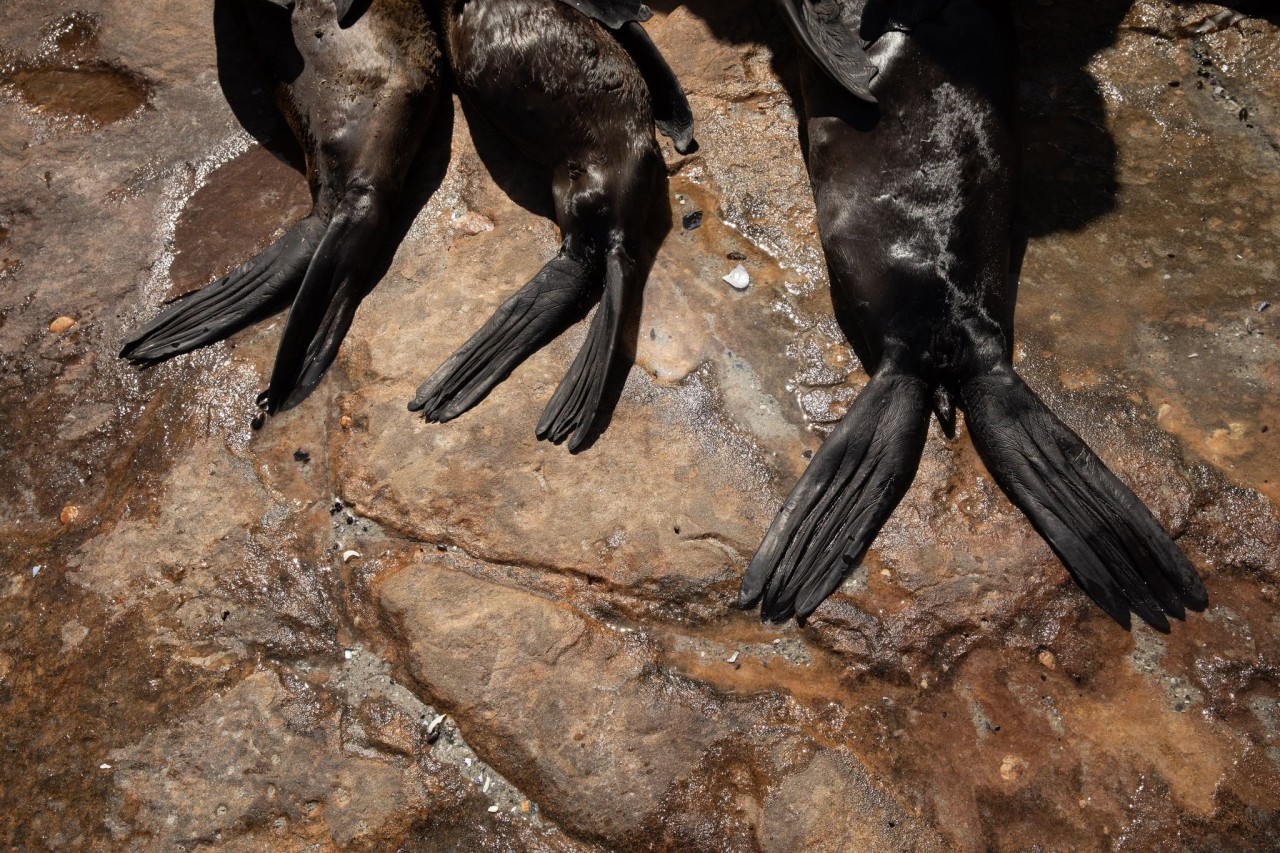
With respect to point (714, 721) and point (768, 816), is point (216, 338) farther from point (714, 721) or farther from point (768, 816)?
point (768, 816)

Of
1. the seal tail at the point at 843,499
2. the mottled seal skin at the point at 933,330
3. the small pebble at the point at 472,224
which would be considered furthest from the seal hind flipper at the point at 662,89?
the seal tail at the point at 843,499

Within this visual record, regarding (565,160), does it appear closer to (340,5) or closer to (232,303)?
(340,5)

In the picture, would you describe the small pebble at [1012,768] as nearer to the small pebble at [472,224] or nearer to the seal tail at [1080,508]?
the seal tail at [1080,508]

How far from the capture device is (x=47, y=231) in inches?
144

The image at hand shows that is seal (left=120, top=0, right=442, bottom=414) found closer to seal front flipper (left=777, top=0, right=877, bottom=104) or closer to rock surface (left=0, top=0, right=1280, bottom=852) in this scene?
rock surface (left=0, top=0, right=1280, bottom=852)

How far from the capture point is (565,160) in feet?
11.4

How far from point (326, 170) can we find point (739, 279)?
1.61 m

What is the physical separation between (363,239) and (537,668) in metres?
1.70

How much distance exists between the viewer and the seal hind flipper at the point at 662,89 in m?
3.68

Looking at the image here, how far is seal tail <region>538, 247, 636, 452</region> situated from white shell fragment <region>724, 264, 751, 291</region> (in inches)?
14.1

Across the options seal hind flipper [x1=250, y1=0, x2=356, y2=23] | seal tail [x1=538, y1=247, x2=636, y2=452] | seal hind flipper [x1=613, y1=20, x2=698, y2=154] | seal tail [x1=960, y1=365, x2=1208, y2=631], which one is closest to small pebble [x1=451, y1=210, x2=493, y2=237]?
seal tail [x1=538, y1=247, x2=636, y2=452]

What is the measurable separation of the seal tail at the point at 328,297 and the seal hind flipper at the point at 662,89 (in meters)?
1.14

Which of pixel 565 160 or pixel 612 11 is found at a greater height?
pixel 612 11

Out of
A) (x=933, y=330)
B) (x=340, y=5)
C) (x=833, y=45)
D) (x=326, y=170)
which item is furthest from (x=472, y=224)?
(x=933, y=330)
